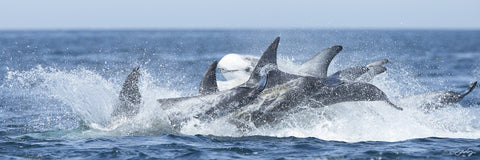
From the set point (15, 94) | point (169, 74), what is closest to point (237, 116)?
point (15, 94)

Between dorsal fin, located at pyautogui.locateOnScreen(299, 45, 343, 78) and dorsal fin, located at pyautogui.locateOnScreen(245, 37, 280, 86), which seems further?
dorsal fin, located at pyautogui.locateOnScreen(299, 45, 343, 78)

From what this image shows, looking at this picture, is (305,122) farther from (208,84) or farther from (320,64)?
(208,84)

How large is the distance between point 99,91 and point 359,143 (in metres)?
6.34

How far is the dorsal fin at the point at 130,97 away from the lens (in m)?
13.4

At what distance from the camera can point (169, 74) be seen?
93.0 ft

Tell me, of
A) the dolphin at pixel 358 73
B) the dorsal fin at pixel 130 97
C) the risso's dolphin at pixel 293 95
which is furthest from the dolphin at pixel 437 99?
the dorsal fin at pixel 130 97

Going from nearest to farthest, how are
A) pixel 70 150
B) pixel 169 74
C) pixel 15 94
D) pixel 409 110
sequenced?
pixel 70 150
pixel 409 110
pixel 15 94
pixel 169 74

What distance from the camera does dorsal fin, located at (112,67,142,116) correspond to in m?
13.4

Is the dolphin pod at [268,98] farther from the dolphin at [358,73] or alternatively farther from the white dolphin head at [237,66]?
the white dolphin head at [237,66]

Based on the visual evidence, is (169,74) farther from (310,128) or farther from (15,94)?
(310,128)

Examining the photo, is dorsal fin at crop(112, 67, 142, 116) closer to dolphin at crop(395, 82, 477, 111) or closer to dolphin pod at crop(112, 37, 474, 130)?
dolphin pod at crop(112, 37, 474, 130)

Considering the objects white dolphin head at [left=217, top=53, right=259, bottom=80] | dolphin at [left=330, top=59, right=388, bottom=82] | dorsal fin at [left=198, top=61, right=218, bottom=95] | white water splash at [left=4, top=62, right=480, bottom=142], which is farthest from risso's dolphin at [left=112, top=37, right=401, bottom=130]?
white dolphin head at [left=217, top=53, right=259, bottom=80]

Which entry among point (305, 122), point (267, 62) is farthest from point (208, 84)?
point (305, 122)

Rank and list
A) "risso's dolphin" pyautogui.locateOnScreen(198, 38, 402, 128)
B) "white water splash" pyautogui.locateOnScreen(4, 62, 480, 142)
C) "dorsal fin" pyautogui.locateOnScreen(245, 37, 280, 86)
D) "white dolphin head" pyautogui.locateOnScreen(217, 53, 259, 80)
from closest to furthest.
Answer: "white water splash" pyautogui.locateOnScreen(4, 62, 480, 142)
"risso's dolphin" pyautogui.locateOnScreen(198, 38, 402, 128)
"dorsal fin" pyautogui.locateOnScreen(245, 37, 280, 86)
"white dolphin head" pyautogui.locateOnScreen(217, 53, 259, 80)
